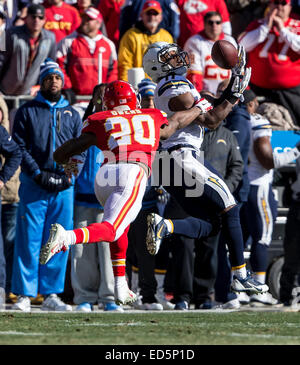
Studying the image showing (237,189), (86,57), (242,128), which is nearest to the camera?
(237,189)

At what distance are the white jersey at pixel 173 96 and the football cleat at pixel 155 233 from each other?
0.65 meters

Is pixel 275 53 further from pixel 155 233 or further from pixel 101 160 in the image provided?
pixel 155 233

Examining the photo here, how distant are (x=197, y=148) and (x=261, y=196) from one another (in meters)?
1.95

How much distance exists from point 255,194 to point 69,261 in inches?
74.8

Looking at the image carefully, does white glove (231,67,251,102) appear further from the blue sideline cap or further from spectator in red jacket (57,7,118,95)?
spectator in red jacket (57,7,118,95)

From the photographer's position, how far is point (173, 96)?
21.8ft

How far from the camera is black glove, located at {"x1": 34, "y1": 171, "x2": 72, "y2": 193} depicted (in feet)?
25.5

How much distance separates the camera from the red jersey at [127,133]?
20.3 ft

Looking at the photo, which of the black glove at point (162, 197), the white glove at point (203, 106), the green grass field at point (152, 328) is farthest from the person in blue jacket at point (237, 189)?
the white glove at point (203, 106)

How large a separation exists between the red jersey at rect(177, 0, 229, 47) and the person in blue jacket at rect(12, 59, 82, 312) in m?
3.21

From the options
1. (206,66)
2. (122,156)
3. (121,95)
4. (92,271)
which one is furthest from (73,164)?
(206,66)
